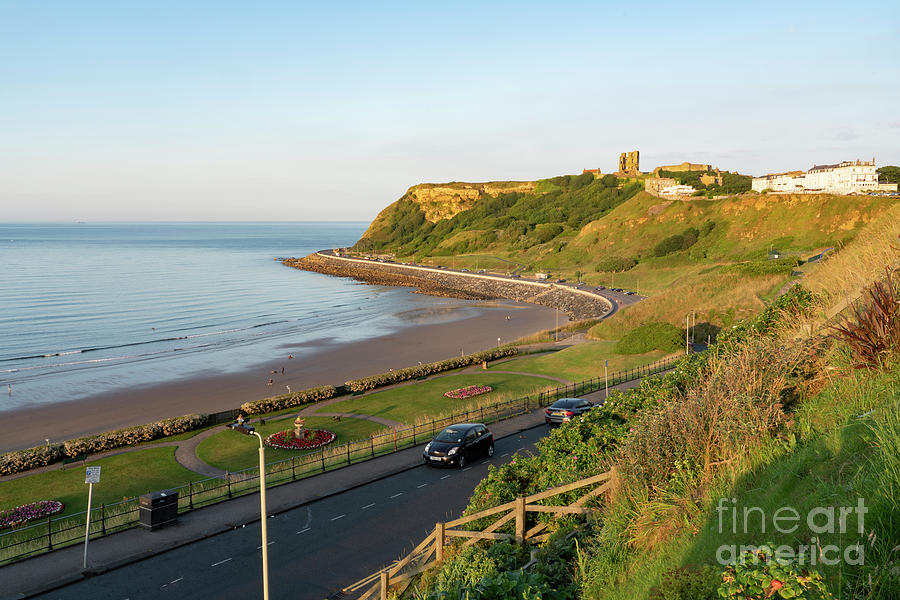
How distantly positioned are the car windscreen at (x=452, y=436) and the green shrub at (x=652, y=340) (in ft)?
92.6

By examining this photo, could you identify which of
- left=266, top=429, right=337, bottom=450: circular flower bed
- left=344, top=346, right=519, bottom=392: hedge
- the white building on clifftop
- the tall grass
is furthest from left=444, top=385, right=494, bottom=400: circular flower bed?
the white building on clifftop

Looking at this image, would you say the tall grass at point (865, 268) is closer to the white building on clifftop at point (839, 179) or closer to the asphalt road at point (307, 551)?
the asphalt road at point (307, 551)

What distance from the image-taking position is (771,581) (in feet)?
14.8

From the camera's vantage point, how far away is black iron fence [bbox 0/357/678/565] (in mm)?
18812

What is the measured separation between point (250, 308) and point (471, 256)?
8269cm

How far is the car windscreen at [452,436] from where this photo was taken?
2535 centimetres

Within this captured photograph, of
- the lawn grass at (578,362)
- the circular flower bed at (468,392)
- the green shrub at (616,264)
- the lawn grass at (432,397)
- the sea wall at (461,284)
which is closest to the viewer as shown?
the lawn grass at (432,397)

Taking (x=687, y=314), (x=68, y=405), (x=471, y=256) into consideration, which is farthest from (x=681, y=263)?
(x=68, y=405)

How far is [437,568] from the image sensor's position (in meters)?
10.8

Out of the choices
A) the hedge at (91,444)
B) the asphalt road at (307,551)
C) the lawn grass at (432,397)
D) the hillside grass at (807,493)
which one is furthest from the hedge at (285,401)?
the hillside grass at (807,493)

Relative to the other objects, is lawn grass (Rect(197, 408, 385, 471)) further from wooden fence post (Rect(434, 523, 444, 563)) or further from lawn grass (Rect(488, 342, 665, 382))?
wooden fence post (Rect(434, 523, 444, 563))

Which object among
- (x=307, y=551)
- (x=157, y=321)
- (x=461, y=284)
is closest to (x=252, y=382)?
(x=307, y=551)

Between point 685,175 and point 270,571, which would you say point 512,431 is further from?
point 685,175

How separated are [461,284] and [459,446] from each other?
106m
